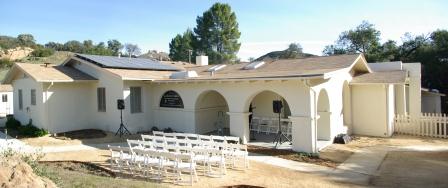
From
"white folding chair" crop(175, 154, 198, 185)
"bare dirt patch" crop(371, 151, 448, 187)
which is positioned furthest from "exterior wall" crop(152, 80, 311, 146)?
"white folding chair" crop(175, 154, 198, 185)

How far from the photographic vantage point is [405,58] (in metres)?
39.0

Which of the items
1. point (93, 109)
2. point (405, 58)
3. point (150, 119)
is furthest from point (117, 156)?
point (405, 58)

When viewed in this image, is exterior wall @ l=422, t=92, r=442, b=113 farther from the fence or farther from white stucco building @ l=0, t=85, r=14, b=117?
white stucco building @ l=0, t=85, r=14, b=117

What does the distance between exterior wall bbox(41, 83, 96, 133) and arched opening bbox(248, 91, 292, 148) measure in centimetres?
861

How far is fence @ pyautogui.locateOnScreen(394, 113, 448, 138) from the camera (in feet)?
56.1

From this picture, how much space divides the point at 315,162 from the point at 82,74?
13.2 meters

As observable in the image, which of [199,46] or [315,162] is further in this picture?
[199,46]

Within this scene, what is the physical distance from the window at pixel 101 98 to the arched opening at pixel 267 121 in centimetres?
753

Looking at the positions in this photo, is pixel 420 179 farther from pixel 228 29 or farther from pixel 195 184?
pixel 228 29

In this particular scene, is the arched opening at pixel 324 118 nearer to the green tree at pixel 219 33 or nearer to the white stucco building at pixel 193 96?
the white stucco building at pixel 193 96

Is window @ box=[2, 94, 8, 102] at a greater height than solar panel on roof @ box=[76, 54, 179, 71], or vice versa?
solar panel on roof @ box=[76, 54, 179, 71]

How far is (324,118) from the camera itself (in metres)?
15.9

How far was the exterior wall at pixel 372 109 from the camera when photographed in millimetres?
17312

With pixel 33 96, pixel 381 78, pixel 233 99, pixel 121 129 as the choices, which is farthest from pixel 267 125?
pixel 33 96
